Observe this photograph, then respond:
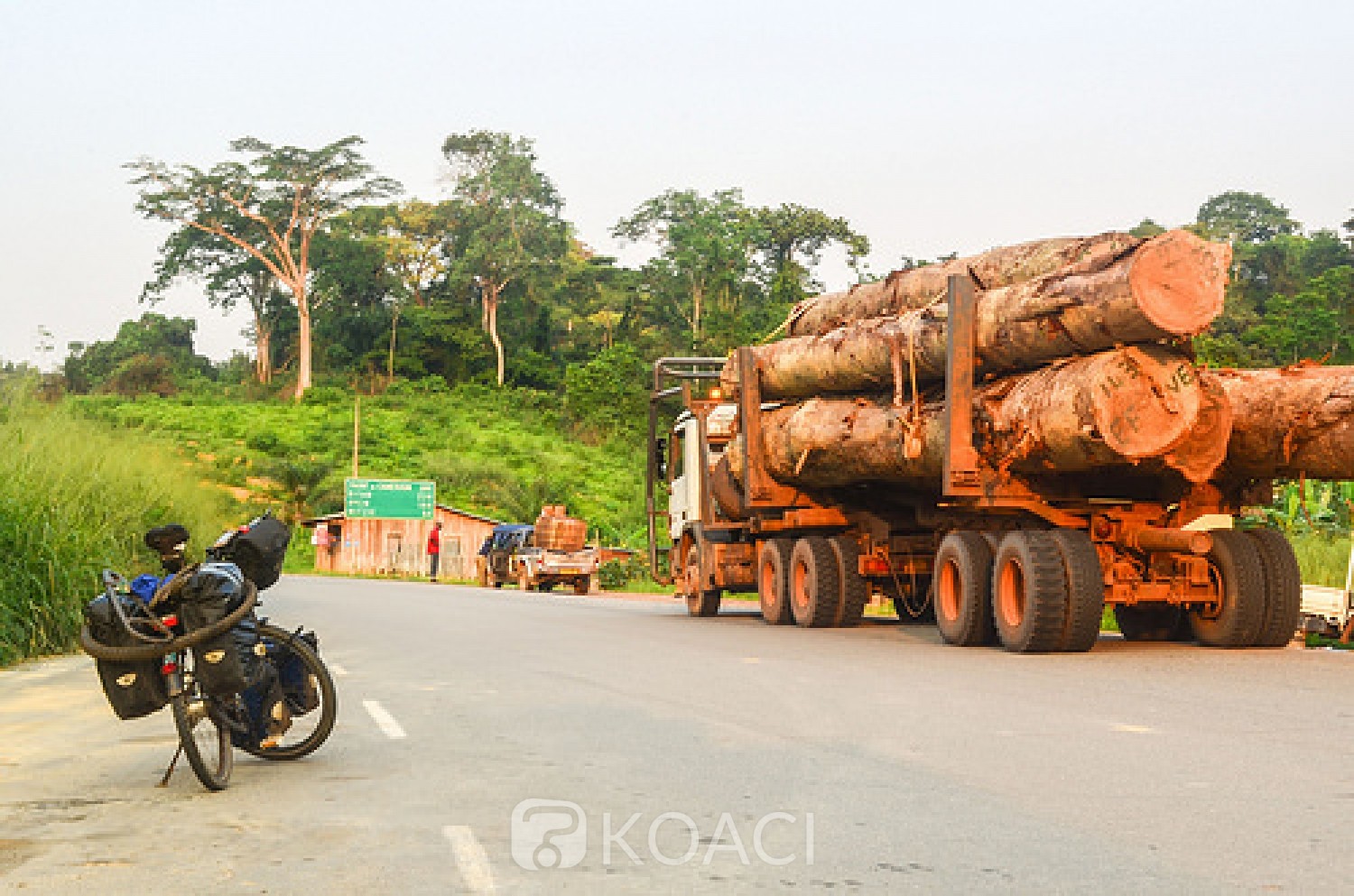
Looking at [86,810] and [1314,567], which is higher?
[1314,567]

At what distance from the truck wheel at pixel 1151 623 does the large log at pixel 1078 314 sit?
127 inches

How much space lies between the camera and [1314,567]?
71.3 ft

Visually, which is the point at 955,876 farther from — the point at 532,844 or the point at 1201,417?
the point at 1201,417

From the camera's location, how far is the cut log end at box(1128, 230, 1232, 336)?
13.8 meters

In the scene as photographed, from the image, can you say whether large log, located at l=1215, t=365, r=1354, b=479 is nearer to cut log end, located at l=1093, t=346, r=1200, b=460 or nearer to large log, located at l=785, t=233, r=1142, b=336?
cut log end, located at l=1093, t=346, r=1200, b=460

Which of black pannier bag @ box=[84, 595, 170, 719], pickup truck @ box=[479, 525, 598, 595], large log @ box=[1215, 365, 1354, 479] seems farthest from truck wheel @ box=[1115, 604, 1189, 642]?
pickup truck @ box=[479, 525, 598, 595]

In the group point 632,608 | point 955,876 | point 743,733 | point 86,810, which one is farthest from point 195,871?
point 632,608

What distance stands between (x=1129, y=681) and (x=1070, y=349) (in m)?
3.46

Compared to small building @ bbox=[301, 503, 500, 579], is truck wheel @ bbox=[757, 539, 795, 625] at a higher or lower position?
lower

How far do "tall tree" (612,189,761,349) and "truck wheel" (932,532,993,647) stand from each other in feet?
218

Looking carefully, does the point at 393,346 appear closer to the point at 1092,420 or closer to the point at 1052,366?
the point at 1052,366

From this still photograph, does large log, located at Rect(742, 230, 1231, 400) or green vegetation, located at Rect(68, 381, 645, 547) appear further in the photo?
green vegetation, located at Rect(68, 381, 645, 547)

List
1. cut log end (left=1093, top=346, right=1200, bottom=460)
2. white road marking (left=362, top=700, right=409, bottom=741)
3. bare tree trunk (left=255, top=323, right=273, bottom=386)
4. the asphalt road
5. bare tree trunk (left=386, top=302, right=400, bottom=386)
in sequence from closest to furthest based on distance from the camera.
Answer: the asphalt road
white road marking (left=362, top=700, right=409, bottom=741)
cut log end (left=1093, top=346, right=1200, bottom=460)
bare tree trunk (left=386, top=302, right=400, bottom=386)
bare tree trunk (left=255, top=323, right=273, bottom=386)

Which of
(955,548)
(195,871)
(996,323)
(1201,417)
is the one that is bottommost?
(195,871)
